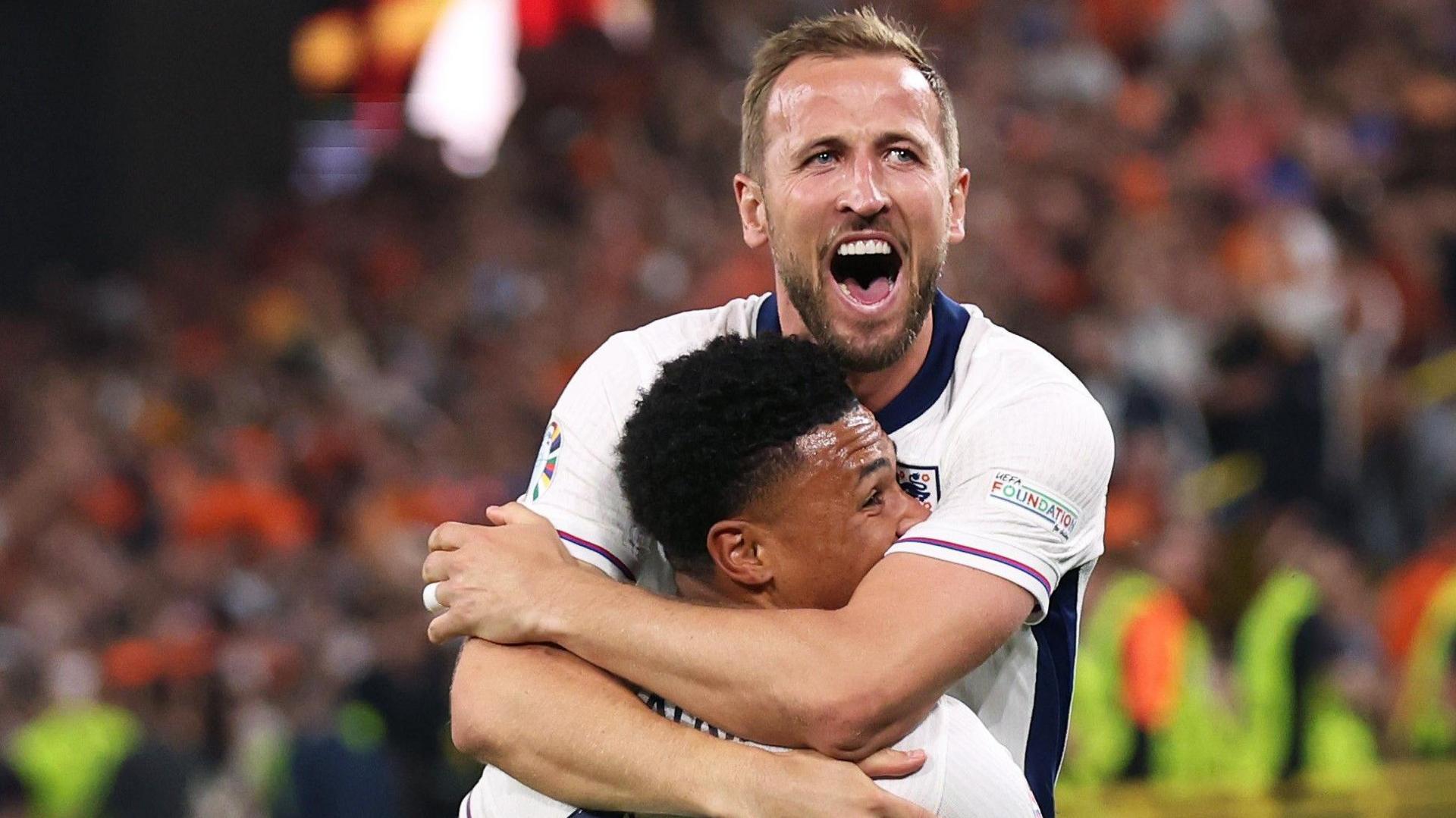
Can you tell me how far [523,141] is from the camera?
39.6ft

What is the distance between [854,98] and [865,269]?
0.98ft

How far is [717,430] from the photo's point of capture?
274 centimetres

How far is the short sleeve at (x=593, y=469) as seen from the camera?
304 centimetres

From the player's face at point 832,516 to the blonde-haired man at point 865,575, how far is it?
0.06 m

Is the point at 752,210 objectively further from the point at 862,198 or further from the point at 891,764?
the point at 891,764

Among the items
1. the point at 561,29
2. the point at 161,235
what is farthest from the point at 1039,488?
the point at 161,235

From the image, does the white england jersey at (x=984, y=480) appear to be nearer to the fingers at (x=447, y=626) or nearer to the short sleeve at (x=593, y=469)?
the short sleeve at (x=593, y=469)

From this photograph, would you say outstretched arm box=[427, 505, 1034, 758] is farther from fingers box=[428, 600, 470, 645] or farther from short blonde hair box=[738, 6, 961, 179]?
short blonde hair box=[738, 6, 961, 179]

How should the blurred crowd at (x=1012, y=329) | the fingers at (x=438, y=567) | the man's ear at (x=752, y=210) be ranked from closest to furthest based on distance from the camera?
the fingers at (x=438, y=567) → the man's ear at (x=752, y=210) → the blurred crowd at (x=1012, y=329)

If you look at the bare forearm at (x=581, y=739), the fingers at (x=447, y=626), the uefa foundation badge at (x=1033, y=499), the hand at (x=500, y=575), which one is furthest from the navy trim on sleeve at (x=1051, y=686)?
the fingers at (x=447, y=626)

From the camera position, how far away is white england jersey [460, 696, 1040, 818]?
2598mm

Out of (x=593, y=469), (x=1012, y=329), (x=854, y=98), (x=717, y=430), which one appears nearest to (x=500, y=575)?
(x=593, y=469)

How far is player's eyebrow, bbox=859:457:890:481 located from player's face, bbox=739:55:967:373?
15.0 inches

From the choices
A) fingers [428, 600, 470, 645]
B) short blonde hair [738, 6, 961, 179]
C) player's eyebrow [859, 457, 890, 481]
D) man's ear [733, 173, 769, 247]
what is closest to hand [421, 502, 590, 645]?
fingers [428, 600, 470, 645]
